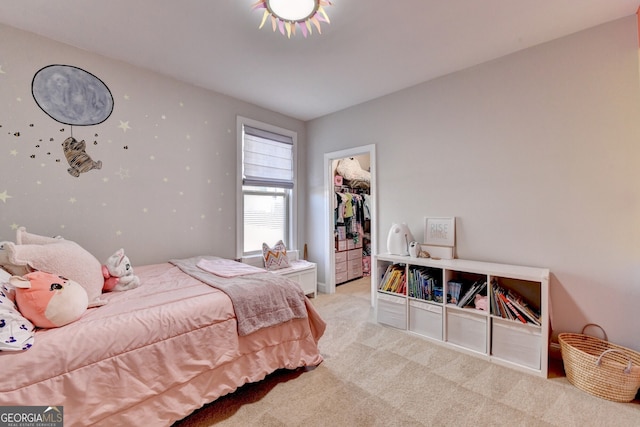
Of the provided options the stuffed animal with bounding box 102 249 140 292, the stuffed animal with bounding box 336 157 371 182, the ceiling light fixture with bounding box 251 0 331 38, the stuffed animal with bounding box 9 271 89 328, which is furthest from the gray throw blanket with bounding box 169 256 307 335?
the stuffed animal with bounding box 336 157 371 182

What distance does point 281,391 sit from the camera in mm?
1827

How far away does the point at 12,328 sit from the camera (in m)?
1.15

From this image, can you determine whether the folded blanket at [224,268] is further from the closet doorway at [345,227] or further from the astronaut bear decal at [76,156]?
the closet doorway at [345,227]

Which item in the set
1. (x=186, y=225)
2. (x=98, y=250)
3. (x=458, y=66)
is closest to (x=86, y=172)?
(x=98, y=250)

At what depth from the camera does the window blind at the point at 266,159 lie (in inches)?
136

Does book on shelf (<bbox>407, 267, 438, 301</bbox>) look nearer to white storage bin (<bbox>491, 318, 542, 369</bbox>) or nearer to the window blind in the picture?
white storage bin (<bbox>491, 318, 542, 369</bbox>)

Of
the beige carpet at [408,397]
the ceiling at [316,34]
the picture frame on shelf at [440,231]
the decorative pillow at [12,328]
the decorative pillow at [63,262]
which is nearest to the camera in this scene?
the decorative pillow at [12,328]

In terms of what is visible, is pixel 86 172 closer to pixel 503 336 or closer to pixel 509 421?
pixel 509 421

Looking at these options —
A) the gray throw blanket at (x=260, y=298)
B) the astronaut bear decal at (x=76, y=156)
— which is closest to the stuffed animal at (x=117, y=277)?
the gray throw blanket at (x=260, y=298)

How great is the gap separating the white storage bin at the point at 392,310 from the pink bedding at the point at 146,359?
3.78 ft

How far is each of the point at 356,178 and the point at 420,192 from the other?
197 centimetres

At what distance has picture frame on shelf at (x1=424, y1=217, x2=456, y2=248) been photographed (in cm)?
273

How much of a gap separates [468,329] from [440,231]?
93 centimetres

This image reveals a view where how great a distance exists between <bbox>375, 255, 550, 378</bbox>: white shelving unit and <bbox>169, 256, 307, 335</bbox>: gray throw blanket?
1204mm
